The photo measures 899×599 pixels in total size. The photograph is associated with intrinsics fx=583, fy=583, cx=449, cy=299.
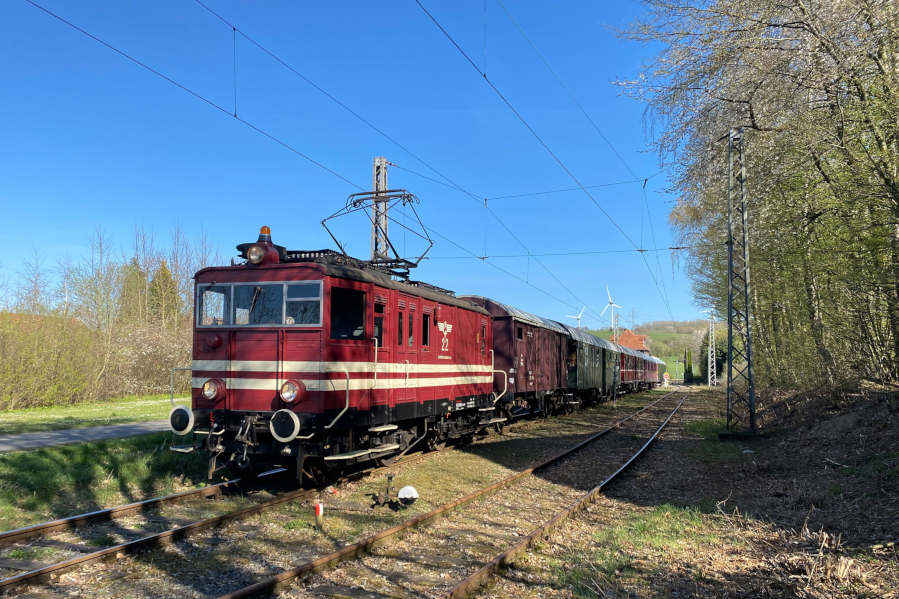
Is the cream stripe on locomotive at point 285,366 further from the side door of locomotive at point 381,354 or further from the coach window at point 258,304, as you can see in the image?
the coach window at point 258,304

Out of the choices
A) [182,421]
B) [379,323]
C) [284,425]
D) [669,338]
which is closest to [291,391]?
[284,425]

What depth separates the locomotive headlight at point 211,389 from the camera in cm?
872

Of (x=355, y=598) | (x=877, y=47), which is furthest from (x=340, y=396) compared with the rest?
(x=877, y=47)

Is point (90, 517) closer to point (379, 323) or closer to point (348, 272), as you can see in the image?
point (348, 272)

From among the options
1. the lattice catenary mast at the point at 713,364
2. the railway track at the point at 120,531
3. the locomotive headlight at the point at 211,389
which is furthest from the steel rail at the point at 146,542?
the lattice catenary mast at the point at 713,364

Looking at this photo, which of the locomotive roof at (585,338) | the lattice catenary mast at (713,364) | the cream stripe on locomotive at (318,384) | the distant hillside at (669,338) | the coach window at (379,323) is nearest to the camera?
the cream stripe on locomotive at (318,384)

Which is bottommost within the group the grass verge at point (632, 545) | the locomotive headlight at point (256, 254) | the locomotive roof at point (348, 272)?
the grass verge at point (632, 545)

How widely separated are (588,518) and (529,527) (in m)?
1.10

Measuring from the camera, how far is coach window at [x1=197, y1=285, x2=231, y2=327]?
9086mm

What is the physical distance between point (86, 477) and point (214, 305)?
3.45m

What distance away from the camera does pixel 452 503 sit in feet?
26.8

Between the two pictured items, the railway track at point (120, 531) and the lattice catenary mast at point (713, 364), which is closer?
the railway track at point (120, 531)

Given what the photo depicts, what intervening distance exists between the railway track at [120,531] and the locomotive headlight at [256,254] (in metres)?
3.43

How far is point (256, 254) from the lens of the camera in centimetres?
904
